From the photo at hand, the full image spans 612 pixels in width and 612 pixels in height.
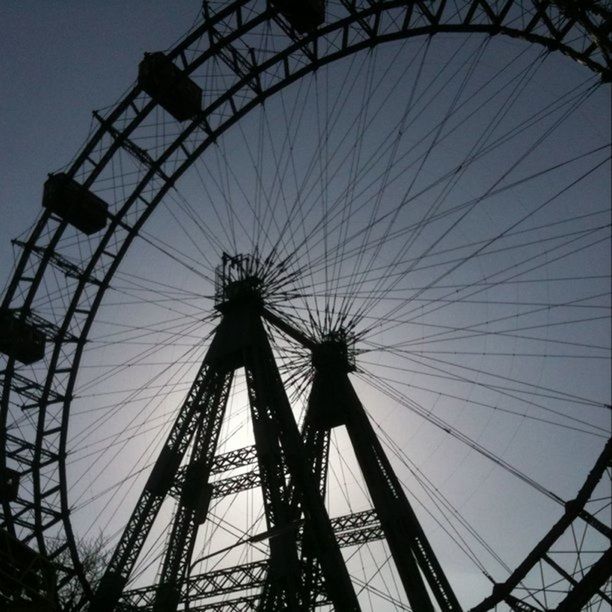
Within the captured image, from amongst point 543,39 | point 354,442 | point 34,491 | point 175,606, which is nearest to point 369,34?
point 543,39

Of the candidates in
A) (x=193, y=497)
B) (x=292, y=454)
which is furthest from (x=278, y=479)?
(x=193, y=497)

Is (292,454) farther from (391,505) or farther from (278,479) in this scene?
(391,505)

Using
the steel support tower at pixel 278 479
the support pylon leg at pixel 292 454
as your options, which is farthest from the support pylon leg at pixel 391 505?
the support pylon leg at pixel 292 454

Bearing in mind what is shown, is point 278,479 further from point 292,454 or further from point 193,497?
point 193,497

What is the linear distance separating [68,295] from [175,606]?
10.4 meters

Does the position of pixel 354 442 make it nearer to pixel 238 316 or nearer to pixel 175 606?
pixel 238 316

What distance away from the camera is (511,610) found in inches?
467

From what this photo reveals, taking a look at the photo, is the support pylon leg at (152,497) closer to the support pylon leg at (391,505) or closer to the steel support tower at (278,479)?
the steel support tower at (278,479)

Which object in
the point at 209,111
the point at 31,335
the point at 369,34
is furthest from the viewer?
the point at 31,335

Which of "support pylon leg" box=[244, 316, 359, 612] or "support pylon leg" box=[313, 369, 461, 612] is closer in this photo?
"support pylon leg" box=[244, 316, 359, 612]

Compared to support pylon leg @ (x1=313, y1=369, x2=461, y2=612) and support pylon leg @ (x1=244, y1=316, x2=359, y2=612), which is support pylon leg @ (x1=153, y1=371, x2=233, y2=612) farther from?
support pylon leg @ (x1=313, y1=369, x2=461, y2=612)

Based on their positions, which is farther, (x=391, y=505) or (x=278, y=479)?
(x=391, y=505)

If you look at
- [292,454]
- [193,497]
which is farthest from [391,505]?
[193,497]

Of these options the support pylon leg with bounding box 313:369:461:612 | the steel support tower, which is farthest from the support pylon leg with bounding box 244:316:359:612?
the support pylon leg with bounding box 313:369:461:612
